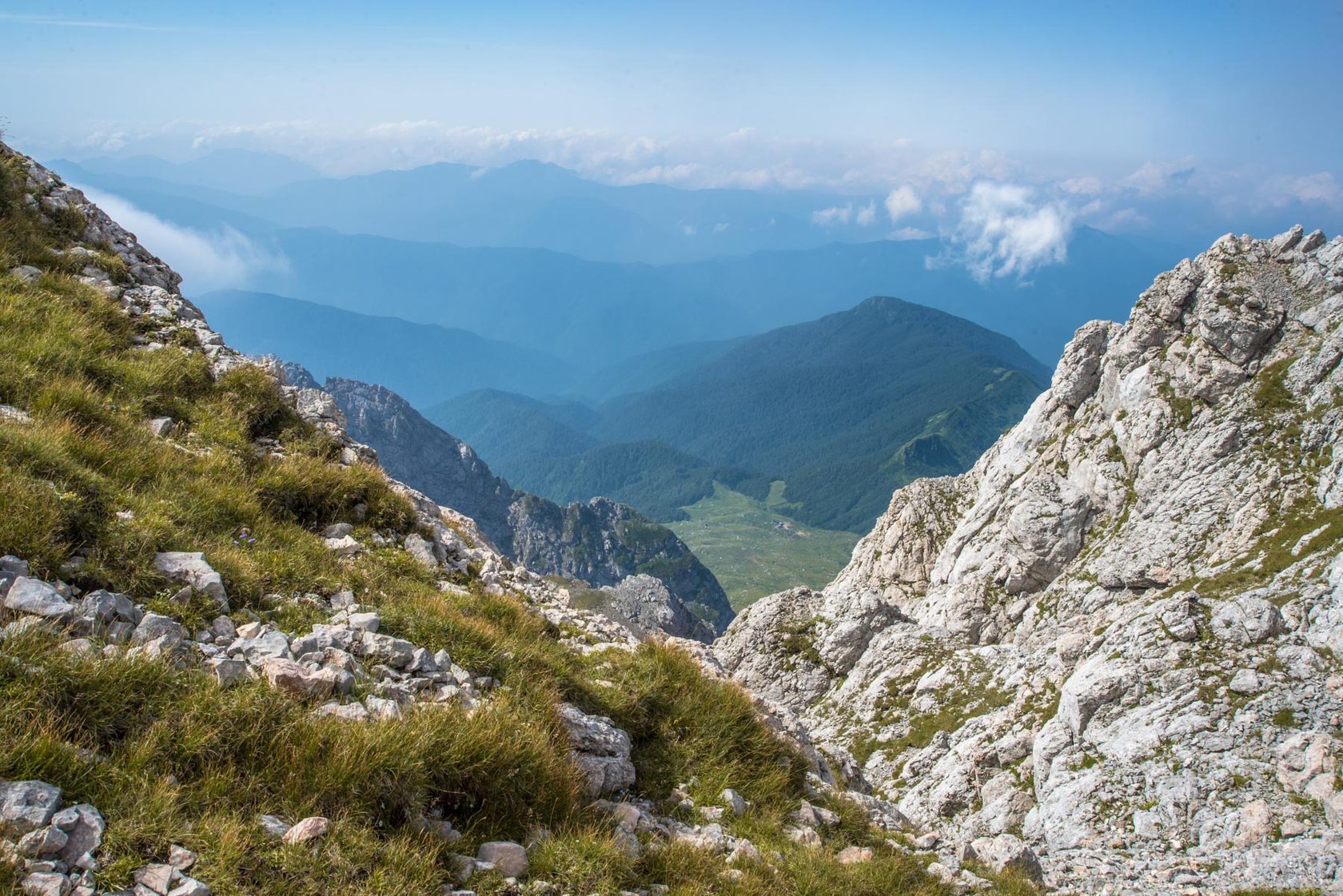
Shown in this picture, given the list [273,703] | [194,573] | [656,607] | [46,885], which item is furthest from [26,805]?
[656,607]

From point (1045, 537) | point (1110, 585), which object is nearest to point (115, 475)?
point (1110, 585)

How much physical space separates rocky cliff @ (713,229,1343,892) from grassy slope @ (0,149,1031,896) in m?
5.68

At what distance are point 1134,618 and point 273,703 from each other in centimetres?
3485

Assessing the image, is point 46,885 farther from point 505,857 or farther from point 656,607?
point 656,607

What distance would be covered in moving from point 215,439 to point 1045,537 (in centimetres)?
5465

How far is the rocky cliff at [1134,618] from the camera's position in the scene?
71.4 feet

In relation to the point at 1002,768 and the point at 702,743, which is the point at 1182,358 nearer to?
the point at 1002,768

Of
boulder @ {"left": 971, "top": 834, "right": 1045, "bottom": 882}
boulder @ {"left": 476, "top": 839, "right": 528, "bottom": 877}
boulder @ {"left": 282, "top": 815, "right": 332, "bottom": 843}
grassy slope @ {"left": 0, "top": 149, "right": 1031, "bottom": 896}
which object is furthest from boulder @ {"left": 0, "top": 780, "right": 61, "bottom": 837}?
boulder @ {"left": 971, "top": 834, "right": 1045, "bottom": 882}

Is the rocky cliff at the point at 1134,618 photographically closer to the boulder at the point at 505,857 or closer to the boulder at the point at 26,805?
the boulder at the point at 505,857

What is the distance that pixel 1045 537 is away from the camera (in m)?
52.6

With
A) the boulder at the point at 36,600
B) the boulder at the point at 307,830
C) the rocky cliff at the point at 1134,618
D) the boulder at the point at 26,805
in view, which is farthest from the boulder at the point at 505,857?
the rocky cliff at the point at 1134,618

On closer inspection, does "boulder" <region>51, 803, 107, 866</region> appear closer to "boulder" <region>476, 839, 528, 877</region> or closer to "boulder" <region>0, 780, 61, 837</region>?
"boulder" <region>0, 780, 61, 837</region>

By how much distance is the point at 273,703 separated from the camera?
6332 mm

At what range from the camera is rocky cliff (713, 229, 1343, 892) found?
21.8 meters
